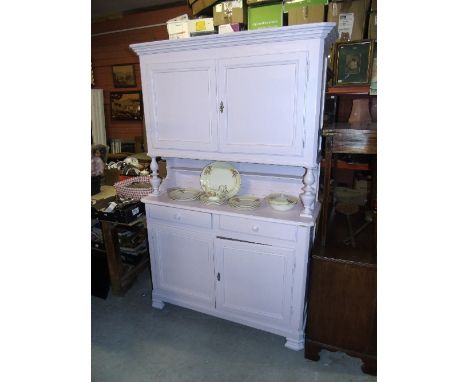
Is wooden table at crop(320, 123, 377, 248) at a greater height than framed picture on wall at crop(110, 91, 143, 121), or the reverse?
framed picture on wall at crop(110, 91, 143, 121)

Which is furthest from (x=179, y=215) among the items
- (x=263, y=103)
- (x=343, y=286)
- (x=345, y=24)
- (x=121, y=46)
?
(x=121, y=46)

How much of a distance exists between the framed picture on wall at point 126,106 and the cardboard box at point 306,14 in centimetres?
438

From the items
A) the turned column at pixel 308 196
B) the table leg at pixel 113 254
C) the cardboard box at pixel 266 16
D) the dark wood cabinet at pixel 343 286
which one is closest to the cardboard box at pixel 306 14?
the cardboard box at pixel 266 16

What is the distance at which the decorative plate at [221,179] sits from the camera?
2170 millimetres

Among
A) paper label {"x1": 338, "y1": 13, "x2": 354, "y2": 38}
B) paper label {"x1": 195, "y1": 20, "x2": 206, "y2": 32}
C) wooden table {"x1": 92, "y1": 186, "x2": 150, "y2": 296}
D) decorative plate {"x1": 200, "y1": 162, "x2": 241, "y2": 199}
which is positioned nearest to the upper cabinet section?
paper label {"x1": 195, "y1": 20, "x2": 206, "y2": 32}

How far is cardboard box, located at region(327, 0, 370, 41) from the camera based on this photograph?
87.3 inches

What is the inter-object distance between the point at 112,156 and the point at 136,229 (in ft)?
10.2

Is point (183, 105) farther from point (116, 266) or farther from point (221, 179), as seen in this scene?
point (116, 266)

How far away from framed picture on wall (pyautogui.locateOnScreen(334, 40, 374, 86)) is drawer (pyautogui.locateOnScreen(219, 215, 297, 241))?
105 cm

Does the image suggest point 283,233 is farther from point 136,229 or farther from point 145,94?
point 136,229

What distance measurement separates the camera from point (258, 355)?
1.94 metres

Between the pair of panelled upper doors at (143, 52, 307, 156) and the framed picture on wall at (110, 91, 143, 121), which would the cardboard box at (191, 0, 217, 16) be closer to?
the pair of panelled upper doors at (143, 52, 307, 156)

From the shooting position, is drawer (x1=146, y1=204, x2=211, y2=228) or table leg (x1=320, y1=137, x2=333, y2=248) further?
drawer (x1=146, y1=204, x2=211, y2=228)
